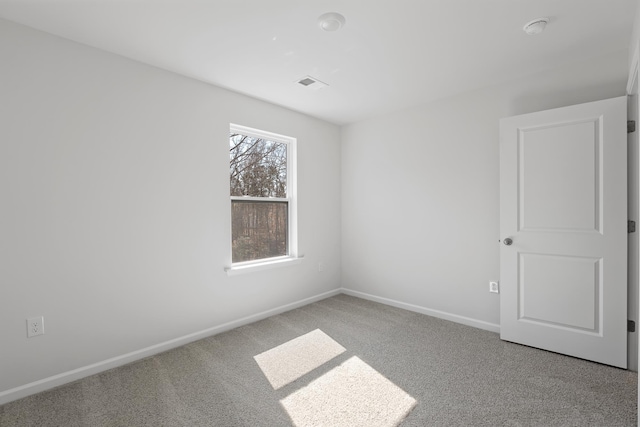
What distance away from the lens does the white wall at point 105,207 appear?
2070mm

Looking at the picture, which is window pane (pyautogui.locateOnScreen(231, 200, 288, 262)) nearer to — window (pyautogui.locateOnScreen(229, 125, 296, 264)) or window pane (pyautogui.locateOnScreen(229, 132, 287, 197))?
window (pyautogui.locateOnScreen(229, 125, 296, 264))

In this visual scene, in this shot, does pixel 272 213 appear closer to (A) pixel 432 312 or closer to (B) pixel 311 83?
(B) pixel 311 83

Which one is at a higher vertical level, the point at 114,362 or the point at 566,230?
the point at 566,230

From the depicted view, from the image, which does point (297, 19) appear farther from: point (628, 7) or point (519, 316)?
point (519, 316)

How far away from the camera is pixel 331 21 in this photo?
2031mm

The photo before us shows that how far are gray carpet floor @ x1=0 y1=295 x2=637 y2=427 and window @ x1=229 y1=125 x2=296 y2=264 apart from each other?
97 cm

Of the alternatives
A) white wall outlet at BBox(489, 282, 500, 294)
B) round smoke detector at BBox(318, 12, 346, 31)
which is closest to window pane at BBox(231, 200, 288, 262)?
round smoke detector at BBox(318, 12, 346, 31)

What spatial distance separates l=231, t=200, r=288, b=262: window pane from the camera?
336cm

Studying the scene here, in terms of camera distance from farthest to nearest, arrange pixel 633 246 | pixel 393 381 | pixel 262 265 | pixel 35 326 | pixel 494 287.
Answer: pixel 262 265 → pixel 494 287 → pixel 633 246 → pixel 393 381 → pixel 35 326

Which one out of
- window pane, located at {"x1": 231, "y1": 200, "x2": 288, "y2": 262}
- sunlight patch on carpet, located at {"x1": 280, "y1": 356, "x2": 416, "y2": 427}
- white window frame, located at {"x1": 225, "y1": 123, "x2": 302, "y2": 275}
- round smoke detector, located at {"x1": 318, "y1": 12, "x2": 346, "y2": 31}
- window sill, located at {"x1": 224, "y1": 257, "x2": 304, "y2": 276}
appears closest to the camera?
sunlight patch on carpet, located at {"x1": 280, "y1": 356, "x2": 416, "y2": 427}

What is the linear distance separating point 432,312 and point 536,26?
110 inches

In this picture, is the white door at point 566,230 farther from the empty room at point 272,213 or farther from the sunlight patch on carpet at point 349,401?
the sunlight patch on carpet at point 349,401

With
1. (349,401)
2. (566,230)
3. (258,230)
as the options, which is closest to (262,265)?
(258,230)

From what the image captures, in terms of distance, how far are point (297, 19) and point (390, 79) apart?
122 cm
